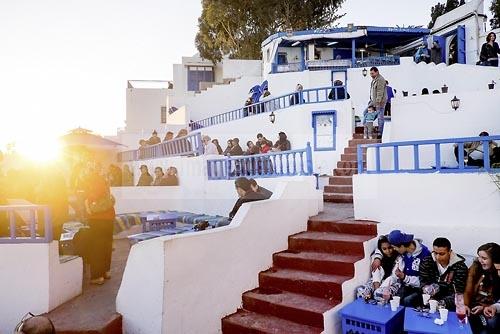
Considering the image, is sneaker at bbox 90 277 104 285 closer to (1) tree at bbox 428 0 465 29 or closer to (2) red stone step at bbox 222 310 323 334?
(2) red stone step at bbox 222 310 323 334

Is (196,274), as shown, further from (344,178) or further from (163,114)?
(163,114)

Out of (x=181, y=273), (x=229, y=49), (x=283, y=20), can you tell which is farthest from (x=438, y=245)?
(x=229, y=49)

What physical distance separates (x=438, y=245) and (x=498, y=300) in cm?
80

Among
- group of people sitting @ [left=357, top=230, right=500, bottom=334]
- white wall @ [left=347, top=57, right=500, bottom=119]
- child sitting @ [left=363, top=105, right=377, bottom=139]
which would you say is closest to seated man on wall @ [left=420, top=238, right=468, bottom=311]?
group of people sitting @ [left=357, top=230, right=500, bottom=334]

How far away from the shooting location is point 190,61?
29766mm

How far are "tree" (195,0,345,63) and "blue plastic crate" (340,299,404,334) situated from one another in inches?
924

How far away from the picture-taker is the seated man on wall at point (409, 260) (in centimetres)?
482

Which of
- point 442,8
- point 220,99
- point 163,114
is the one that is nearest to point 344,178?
point 220,99

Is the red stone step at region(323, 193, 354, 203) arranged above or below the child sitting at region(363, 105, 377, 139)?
below

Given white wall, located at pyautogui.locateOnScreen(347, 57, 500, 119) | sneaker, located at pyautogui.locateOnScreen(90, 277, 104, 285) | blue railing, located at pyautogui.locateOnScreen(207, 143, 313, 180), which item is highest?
white wall, located at pyautogui.locateOnScreen(347, 57, 500, 119)

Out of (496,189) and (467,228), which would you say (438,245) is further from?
(496,189)

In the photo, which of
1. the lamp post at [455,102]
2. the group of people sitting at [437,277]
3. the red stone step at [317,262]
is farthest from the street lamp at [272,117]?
the group of people sitting at [437,277]

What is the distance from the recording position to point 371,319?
4207mm

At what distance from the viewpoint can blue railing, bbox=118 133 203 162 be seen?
1105 centimetres
